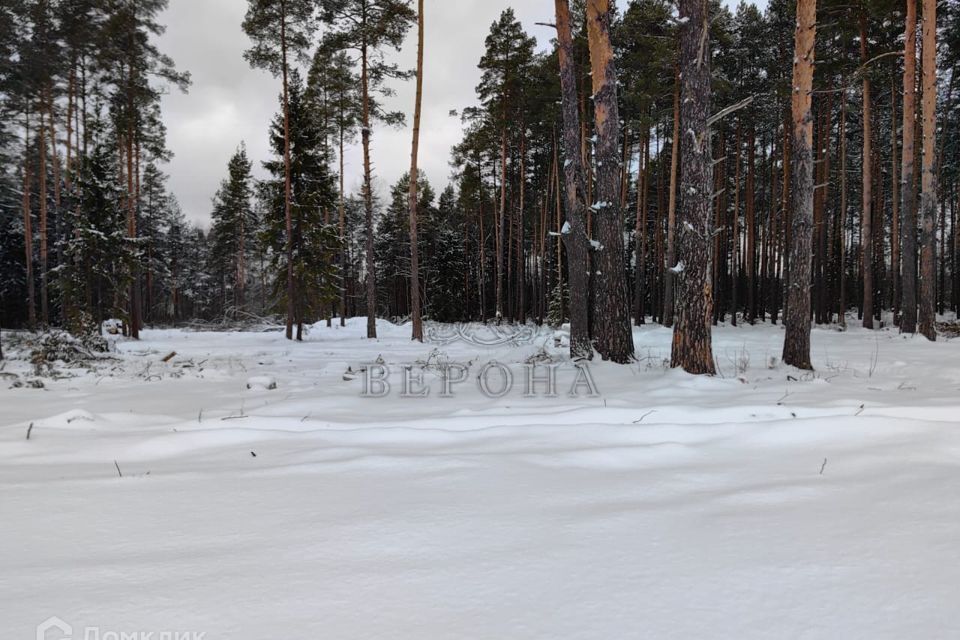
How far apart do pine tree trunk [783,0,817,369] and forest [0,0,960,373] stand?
0.09 ft

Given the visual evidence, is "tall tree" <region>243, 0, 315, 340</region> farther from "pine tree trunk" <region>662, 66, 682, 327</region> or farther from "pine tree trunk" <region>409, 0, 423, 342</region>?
"pine tree trunk" <region>662, 66, 682, 327</region>

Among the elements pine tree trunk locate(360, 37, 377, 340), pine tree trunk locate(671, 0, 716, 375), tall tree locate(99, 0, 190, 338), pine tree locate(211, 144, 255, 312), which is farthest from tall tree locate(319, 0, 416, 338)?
pine tree locate(211, 144, 255, 312)

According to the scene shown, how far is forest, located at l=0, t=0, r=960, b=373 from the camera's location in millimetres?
6277

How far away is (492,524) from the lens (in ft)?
4.93

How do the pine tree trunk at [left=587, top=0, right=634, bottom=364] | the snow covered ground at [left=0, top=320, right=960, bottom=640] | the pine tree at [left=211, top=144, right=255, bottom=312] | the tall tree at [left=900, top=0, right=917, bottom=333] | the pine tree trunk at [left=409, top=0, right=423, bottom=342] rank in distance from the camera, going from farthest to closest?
the pine tree at [left=211, top=144, right=255, bottom=312] < the pine tree trunk at [left=409, top=0, right=423, bottom=342] < the tall tree at [left=900, top=0, right=917, bottom=333] < the pine tree trunk at [left=587, top=0, right=634, bottom=364] < the snow covered ground at [left=0, top=320, right=960, bottom=640]

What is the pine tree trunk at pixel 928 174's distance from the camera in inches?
410

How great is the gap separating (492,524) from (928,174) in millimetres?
14795

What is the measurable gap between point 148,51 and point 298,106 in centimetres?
581

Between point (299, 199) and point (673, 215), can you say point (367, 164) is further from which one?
point (673, 215)

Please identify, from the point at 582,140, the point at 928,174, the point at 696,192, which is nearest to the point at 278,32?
the point at 582,140

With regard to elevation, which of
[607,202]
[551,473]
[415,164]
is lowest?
[551,473]

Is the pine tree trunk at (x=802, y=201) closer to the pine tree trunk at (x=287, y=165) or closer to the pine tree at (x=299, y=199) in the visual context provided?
the pine tree at (x=299, y=199)

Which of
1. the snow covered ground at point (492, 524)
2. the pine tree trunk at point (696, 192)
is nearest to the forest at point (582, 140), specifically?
the pine tree trunk at point (696, 192)

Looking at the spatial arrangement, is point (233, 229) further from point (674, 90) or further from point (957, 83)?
point (957, 83)
